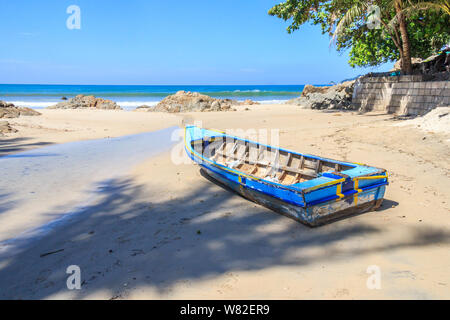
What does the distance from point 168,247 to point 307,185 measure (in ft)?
7.17

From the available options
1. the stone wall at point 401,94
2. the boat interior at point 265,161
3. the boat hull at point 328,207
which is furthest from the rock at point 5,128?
the stone wall at point 401,94

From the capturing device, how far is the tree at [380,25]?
13477mm

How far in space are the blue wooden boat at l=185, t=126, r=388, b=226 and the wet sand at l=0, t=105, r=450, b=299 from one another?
24 centimetres

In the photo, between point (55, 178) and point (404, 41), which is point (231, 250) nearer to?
point (55, 178)

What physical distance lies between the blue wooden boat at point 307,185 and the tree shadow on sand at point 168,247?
0.28 m

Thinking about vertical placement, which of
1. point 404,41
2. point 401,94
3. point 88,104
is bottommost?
point 88,104

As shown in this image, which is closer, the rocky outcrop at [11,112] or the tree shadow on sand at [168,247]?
the tree shadow on sand at [168,247]

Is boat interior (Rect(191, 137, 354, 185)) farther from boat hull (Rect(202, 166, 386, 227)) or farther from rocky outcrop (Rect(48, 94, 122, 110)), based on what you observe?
rocky outcrop (Rect(48, 94, 122, 110))

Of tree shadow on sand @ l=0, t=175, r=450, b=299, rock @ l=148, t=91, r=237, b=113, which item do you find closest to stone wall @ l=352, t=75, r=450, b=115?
rock @ l=148, t=91, r=237, b=113

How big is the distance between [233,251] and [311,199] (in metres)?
1.34

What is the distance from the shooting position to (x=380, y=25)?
1720 centimetres

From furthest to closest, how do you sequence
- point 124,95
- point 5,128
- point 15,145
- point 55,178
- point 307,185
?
1. point 124,95
2. point 5,128
3. point 15,145
4. point 55,178
5. point 307,185

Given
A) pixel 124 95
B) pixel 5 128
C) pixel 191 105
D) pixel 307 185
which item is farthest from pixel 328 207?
pixel 124 95

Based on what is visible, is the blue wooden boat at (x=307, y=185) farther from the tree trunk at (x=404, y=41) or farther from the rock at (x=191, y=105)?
the rock at (x=191, y=105)
